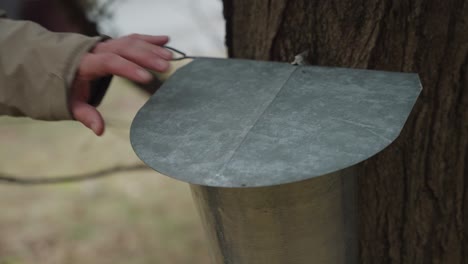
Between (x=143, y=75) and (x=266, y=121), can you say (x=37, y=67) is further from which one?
(x=266, y=121)

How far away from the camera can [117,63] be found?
1050 millimetres

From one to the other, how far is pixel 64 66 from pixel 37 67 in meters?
0.08

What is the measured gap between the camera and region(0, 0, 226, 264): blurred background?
353cm

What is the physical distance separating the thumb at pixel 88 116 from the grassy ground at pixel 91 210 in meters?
2.03

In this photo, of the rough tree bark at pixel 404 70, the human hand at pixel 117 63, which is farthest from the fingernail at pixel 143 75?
the rough tree bark at pixel 404 70

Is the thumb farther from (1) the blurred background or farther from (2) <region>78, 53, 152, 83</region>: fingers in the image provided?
(1) the blurred background

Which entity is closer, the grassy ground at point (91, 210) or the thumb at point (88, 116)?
the thumb at point (88, 116)

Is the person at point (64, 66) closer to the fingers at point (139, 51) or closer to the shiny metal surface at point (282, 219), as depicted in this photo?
the fingers at point (139, 51)

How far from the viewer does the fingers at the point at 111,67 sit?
104 centimetres

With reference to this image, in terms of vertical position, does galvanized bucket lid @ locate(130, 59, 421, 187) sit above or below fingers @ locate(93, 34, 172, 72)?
below

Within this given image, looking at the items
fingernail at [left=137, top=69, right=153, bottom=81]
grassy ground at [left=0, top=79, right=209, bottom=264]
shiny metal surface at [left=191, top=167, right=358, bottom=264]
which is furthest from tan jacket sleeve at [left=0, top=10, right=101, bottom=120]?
grassy ground at [left=0, top=79, right=209, bottom=264]

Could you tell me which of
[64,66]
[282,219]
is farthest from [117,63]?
[282,219]

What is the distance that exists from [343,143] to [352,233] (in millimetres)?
271

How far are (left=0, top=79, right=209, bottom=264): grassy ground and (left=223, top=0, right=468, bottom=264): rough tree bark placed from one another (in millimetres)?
1969
